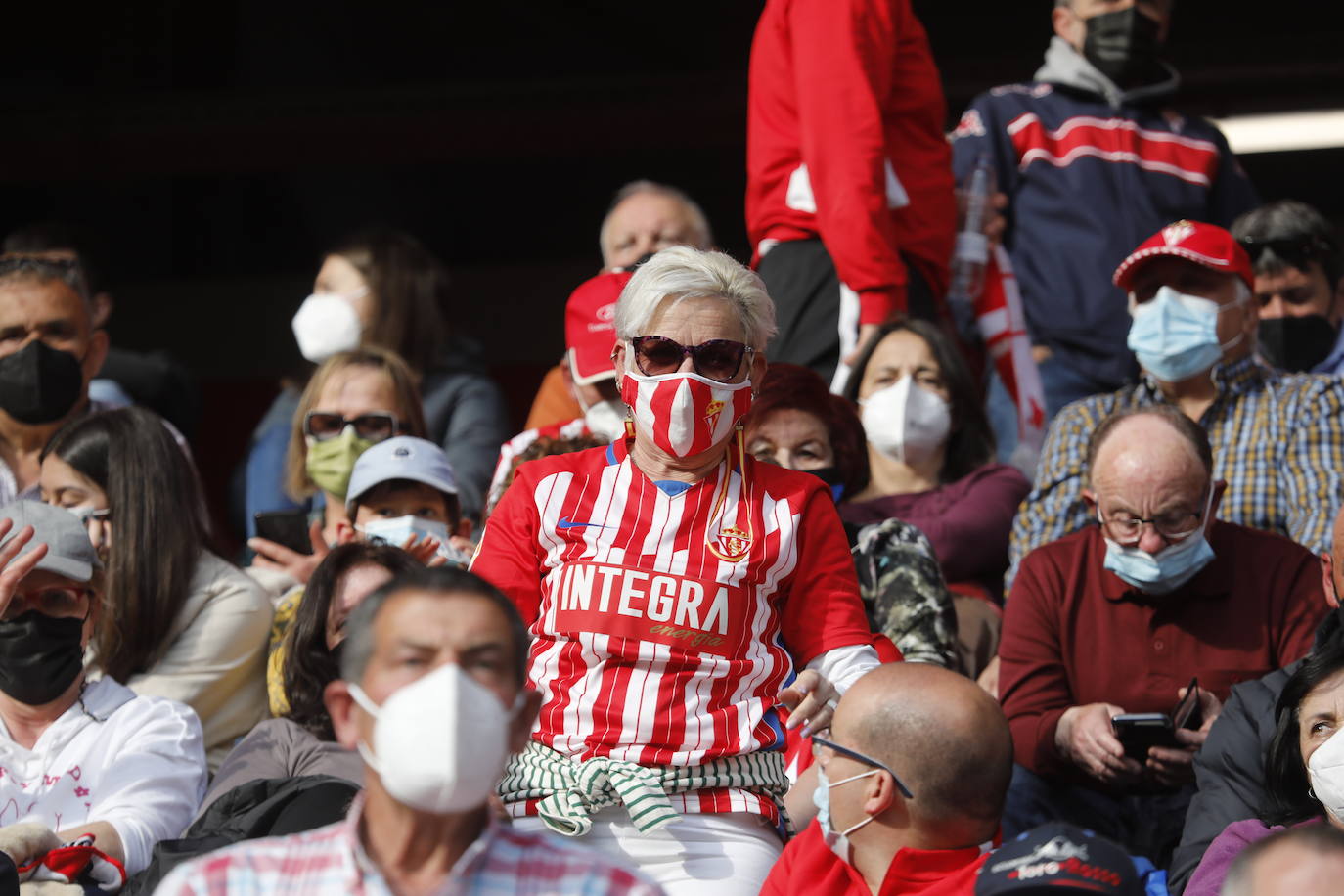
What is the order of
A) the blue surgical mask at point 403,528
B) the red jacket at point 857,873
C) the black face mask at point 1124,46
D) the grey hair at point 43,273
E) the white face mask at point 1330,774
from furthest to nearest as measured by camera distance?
the black face mask at point 1124,46
the grey hair at point 43,273
the blue surgical mask at point 403,528
the white face mask at point 1330,774
the red jacket at point 857,873

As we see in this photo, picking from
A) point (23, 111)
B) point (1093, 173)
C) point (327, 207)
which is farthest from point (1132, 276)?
point (23, 111)

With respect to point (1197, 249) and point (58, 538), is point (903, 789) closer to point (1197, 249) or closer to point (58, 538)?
point (58, 538)

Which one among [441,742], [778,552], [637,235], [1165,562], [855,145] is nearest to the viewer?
[441,742]

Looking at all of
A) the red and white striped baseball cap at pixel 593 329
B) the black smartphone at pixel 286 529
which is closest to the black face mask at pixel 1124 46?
the red and white striped baseball cap at pixel 593 329

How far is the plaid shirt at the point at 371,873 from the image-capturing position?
7.45 ft

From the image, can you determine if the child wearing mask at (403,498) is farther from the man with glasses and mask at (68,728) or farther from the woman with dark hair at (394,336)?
the woman with dark hair at (394,336)

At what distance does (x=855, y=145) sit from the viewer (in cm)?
523

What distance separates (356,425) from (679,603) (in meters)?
2.28

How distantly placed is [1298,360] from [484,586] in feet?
13.7

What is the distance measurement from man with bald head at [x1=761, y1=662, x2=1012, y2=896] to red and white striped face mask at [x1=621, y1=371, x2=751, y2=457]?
0.53 m

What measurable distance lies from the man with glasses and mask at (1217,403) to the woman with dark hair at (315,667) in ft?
6.04

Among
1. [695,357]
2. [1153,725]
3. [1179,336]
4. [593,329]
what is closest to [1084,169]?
[1179,336]

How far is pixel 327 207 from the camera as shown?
9.58 metres

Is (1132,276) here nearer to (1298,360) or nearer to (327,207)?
(1298,360)
